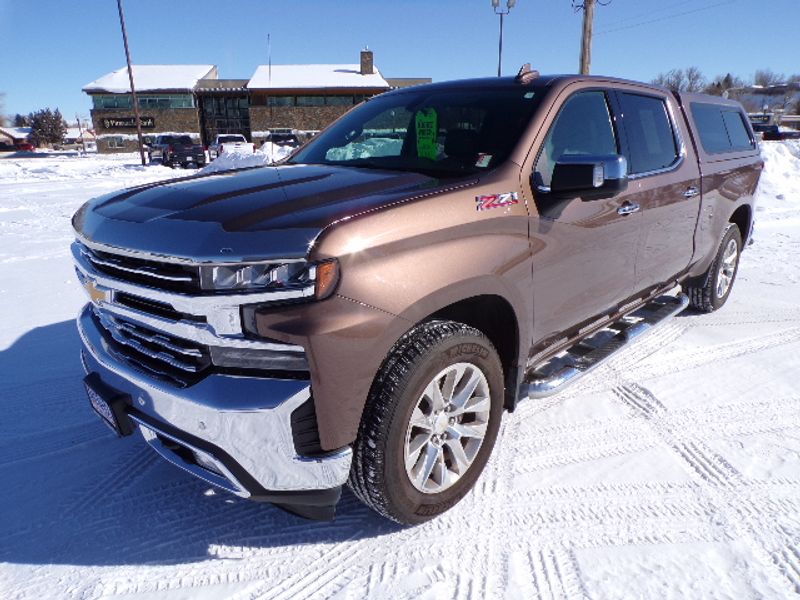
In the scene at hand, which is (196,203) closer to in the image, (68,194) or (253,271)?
(253,271)

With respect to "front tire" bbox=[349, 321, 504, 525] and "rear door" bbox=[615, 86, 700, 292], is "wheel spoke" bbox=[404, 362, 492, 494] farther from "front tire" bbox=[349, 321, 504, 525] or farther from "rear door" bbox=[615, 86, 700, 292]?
"rear door" bbox=[615, 86, 700, 292]

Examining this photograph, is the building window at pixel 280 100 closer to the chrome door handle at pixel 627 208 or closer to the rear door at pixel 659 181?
the rear door at pixel 659 181

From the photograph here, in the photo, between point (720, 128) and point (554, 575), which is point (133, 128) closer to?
point (720, 128)

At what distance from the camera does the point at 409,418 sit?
2.13 metres

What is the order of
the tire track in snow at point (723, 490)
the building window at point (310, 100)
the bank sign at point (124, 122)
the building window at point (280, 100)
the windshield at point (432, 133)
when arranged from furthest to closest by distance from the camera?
1. the bank sign at point (124, 122)
2. the building window at point (280, 100)
3. the building window at point (310, 100)
4. the windshield at point (432, 133)
5. the tire track in snow at point (723, 490)

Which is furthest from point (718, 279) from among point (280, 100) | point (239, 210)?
point (280, 100)

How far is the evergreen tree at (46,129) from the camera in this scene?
7012 cm

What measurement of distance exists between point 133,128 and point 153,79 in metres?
4.76

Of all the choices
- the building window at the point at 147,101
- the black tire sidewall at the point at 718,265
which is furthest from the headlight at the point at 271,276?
the building window at the point at 147,101

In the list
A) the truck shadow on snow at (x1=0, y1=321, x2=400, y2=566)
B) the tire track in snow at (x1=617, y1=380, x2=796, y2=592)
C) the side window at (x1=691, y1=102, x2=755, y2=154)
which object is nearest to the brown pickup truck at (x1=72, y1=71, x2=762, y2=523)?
the truck shadow on snow at (x1=0, y1=321, x2=400, y2=566)

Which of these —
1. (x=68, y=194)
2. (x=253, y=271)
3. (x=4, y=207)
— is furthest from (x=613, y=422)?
(x=68, y=194)

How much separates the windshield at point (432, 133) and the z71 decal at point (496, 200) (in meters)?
0.20

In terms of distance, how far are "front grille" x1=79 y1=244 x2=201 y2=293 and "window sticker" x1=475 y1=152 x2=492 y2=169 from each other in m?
1.39

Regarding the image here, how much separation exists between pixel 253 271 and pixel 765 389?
3.36 metres
